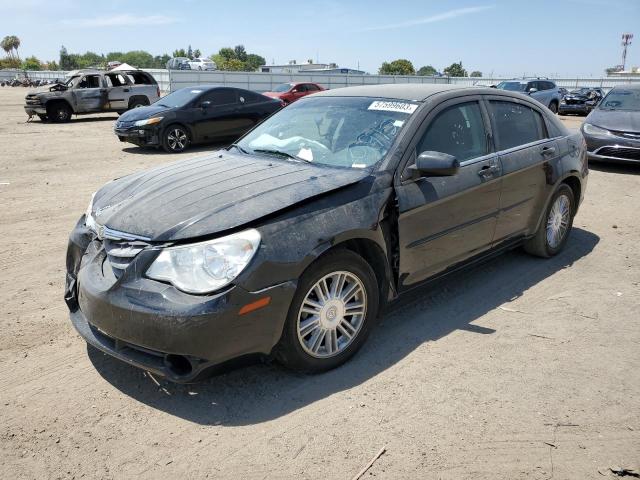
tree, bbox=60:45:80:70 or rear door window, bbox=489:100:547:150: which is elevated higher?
tree, bbox=60:45:80:70

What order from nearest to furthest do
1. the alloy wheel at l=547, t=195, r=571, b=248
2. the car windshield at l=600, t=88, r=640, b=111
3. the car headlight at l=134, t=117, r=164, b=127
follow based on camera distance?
the alloy wheel at l=547, t=195, r=571, b=248
the car windshield at l=600, t=88, r=640, b=111
the car headlight at l=134, t=117, r=164, b=127

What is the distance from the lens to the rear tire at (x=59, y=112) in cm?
1989

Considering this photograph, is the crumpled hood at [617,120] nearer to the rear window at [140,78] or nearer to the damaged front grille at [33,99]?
the rear window at [140,78]

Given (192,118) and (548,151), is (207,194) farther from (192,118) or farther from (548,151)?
(192,118)

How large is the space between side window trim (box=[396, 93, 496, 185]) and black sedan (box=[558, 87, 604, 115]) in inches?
966

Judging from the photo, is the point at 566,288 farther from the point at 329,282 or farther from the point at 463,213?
the point at 329,282

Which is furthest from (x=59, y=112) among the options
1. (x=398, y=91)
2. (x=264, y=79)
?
(x=398, y=91)

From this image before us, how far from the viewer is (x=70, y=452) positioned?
2.73 metres


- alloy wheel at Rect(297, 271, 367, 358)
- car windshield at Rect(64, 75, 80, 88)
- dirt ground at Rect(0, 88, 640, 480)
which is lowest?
dirt ground at Rect(0, 88, 640, 480)

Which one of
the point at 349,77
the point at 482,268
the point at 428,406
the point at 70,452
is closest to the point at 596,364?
the point at 428,406

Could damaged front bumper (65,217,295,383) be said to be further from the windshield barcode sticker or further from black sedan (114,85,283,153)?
black sedan (114,85,283,153)

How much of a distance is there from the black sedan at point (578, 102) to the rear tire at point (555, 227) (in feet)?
76.2

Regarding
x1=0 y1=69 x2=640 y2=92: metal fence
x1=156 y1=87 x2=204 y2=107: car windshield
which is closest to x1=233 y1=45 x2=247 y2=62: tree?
x1=0 y1=69 x2=640 y2=92: metal fence

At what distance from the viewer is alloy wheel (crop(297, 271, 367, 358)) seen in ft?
10.6
